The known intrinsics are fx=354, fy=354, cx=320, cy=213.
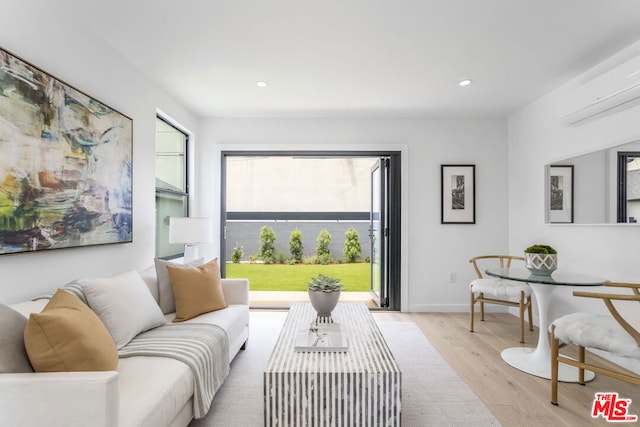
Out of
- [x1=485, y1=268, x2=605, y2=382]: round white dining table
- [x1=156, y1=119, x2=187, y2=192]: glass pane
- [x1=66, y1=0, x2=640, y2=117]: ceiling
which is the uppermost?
[x1=66, y1=0, x2=640, y2=117]: ceiling

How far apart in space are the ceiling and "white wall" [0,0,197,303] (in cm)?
14

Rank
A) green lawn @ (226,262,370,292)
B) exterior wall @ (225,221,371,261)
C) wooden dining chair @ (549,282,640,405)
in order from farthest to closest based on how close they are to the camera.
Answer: exterior wall @ (225,221,371,261), green lawn @ (226,262,370,292), wooden dining chair @ (549,282,640,405)

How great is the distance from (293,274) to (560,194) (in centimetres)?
524

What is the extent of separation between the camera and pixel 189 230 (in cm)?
339

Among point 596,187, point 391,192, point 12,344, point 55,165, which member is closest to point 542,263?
point 596,187

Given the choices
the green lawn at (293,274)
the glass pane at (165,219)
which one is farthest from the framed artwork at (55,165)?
the green lawn at (293,274)

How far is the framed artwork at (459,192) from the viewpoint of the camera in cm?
450

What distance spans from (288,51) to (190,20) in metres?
0.74

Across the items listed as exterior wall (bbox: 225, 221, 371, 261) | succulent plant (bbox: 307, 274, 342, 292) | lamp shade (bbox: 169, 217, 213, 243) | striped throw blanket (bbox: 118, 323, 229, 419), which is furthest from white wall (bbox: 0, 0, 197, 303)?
exterior wall (bbox: 225, 221, 371, 261)

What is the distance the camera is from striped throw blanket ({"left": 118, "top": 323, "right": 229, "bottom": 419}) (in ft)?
6.19

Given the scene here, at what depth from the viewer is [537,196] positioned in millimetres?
3877

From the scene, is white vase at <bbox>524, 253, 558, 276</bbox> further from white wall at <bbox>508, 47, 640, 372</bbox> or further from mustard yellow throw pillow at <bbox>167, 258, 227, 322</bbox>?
mustard yellow throw pillow at <bbox>167, 258, 227, 322</bbox>

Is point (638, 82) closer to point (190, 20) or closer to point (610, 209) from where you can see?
point (610, 209)

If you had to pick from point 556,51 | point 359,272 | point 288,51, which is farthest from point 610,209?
point 359,272
